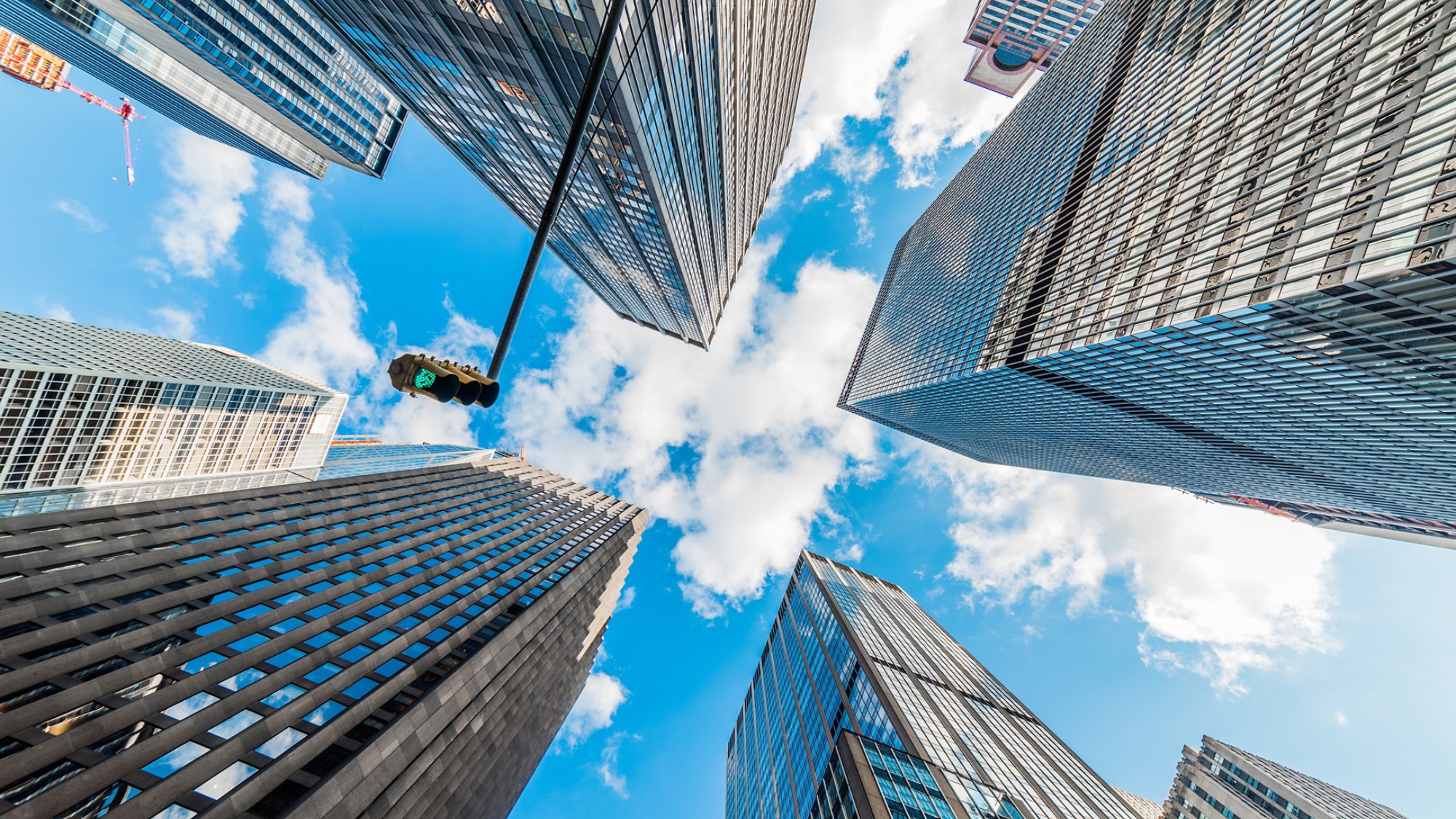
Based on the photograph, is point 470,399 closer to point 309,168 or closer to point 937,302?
point 937,302

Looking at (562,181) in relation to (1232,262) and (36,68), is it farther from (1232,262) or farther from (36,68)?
(36,68)

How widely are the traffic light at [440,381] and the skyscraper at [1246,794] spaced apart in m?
112

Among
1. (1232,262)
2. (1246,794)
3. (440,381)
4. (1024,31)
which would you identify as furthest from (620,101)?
(1024,31)

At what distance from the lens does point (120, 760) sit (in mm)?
18844

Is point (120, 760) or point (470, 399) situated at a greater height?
point (470, 399)

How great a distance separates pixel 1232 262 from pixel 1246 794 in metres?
83.1

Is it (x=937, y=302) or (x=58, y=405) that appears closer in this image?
(x=58, y=405)

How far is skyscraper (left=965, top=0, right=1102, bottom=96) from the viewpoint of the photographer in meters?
163

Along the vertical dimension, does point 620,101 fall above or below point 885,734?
above

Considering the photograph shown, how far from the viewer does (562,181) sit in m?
4.86

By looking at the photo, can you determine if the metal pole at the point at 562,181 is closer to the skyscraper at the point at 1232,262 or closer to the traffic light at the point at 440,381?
the traffic light at the point at 440,381

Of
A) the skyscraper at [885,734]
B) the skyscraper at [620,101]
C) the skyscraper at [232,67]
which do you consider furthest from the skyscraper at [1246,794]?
the skyscraper at [232,67]

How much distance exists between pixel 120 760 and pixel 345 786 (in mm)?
7971

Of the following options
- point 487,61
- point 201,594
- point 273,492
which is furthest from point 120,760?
point 487,61
